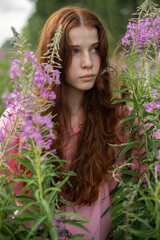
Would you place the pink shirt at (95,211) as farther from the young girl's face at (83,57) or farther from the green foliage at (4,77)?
the green foliage at (4,77)

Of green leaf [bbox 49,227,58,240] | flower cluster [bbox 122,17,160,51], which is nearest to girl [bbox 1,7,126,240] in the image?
flower cluster [bbox 122,17,160,51]

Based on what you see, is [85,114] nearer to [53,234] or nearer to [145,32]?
[145,32]

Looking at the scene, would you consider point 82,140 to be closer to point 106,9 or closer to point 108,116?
point 108,116

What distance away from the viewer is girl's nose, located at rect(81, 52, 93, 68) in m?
2.09

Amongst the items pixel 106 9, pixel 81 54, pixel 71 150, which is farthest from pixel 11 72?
pixel 106 9

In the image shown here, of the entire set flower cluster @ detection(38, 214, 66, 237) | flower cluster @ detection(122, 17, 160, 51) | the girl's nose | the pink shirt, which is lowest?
the pink shirt

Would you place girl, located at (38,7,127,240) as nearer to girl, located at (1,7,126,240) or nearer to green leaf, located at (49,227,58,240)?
girl, located at (1,7,126,240)

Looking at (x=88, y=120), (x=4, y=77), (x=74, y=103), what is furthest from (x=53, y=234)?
(x=4, y=77)

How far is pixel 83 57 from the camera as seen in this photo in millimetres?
2119

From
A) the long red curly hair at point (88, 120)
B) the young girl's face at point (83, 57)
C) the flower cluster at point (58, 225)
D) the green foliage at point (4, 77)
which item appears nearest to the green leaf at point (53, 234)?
the flower cluster at point (58, 225)

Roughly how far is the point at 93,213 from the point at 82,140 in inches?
20.5

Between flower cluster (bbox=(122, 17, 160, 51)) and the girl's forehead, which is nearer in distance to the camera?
flower cluster (bbox=(122, 17, 160, 51))

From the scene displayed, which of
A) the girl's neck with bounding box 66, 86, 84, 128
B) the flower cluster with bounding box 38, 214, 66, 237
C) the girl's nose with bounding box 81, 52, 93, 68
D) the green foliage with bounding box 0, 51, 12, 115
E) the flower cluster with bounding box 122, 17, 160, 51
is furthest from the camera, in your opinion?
the green foliage with bounding box 0, 51, 12, 115

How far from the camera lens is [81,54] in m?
2.15
